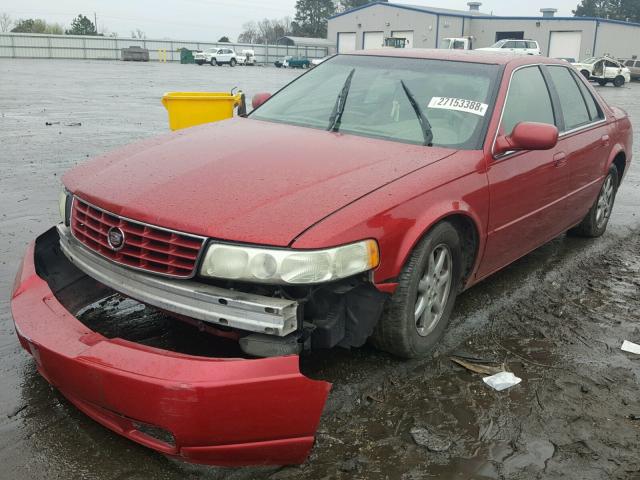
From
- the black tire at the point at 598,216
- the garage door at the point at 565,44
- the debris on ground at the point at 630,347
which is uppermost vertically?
the garage door at the point at 565,44

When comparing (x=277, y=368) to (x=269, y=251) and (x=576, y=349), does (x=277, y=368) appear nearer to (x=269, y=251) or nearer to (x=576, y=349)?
(x=269, y=251)

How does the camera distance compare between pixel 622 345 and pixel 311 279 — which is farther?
pixel 622 345

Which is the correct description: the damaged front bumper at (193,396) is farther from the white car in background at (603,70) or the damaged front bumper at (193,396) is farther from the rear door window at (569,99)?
the white car in background at (603,70)

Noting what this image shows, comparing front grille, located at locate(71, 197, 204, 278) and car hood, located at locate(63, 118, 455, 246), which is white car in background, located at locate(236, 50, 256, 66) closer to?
car hood, located at locate(63, 118, 455, 246)

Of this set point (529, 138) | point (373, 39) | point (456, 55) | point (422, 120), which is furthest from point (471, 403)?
point (373, 39)

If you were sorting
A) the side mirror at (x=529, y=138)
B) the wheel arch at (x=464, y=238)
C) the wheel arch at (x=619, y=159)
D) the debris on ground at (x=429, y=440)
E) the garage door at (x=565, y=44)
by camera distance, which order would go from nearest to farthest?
1. the debris on ground at (x=429, y=440)
2. the wheel arch at (x=464, y=238)
3. the side mirror at (x=529, y=138)
4. the wheel arch at (x=619, y=159)
5. the garage door at (x=565, y=44)

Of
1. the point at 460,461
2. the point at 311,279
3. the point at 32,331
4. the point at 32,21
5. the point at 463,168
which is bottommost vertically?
the point at 460,461

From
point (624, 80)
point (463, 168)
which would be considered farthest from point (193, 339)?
point (624, 80)

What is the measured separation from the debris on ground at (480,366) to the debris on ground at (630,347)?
87 cm

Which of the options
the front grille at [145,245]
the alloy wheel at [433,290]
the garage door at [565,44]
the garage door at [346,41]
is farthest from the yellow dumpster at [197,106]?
the garage door at [346,41]

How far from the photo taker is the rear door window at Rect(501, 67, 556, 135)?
3975mm

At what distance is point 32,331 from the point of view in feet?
8.35

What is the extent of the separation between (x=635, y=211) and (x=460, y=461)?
18.2 feet

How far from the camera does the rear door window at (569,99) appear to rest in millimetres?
4758
